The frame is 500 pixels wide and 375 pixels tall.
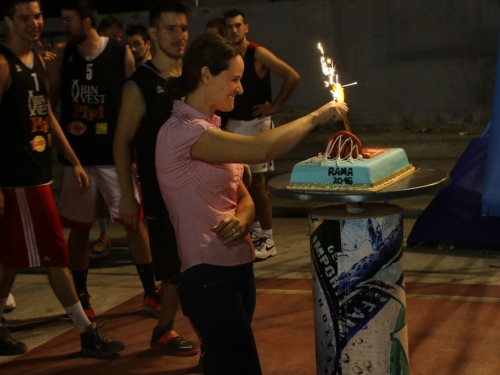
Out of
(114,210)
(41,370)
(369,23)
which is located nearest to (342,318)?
(41,370)

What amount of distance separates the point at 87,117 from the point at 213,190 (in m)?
2.97

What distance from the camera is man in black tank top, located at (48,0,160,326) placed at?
231 inches

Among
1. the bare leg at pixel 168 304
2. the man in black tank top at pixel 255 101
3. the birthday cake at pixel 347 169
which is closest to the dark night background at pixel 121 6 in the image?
the man in black tank top at pixel 255 101

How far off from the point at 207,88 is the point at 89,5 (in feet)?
9.55

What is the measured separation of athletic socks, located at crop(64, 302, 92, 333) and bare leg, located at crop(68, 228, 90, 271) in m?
0.87

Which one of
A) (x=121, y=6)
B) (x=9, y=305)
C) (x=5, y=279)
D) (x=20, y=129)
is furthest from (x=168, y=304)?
(x=121, y=6)

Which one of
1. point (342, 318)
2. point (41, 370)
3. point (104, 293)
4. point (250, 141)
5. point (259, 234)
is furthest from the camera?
point (259, 234)

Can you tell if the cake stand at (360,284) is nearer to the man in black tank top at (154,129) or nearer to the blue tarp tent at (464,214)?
the man in black tank top at (154,129)

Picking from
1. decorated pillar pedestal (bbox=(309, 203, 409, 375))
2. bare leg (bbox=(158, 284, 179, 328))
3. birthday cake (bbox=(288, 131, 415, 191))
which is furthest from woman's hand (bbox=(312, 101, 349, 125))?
bare leg (bbox=(158, 284, 179, 328))

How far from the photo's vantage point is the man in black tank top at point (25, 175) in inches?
193

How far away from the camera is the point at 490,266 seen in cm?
648

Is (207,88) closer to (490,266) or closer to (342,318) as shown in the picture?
(342,318)

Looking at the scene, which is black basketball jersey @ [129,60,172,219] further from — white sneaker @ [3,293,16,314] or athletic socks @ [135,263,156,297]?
white sneaker @ [3,293,16,314]

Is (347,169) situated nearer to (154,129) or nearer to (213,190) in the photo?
(213,190)
